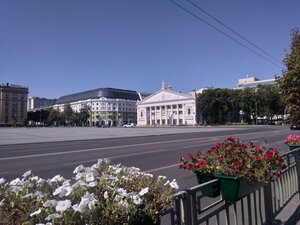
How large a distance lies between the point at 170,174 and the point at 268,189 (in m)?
5.41

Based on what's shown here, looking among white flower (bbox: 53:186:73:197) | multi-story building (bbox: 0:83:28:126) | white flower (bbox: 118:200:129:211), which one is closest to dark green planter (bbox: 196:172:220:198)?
white flower (bbox: 118:200:129:211)

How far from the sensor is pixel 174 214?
2422 millimetres

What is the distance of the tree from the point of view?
320 inches

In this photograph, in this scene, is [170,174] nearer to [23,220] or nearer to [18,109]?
[23,220]

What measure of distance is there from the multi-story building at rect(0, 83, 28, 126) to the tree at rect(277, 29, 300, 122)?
144698 mm

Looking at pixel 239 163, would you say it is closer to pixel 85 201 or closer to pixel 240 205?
pixel 240 205

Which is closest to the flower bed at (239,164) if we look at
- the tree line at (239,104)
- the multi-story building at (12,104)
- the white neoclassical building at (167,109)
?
the tree line at (239,104)

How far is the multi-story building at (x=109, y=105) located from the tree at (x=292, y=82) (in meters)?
150

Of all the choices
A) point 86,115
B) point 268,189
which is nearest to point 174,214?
point 268,189

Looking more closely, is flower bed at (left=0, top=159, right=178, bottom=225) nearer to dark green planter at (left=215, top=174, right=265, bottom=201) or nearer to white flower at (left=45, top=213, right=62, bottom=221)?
white flower at (left=45, top=213, right=62, bottom=221)

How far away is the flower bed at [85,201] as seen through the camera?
1.72 metres

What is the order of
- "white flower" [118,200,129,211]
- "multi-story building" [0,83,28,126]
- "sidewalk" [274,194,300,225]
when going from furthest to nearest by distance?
"multi-story building" [0,83,28,126], "sidewalk" [274,194,300,225], "white flower" [118,200,129,211]

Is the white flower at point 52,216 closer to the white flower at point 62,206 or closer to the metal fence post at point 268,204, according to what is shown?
the white flower at point 62,206

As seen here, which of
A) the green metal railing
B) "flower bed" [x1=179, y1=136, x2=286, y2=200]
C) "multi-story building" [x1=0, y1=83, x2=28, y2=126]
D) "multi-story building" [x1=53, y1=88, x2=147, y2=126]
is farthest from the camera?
"multi-story building" [x1=53, y1=88, x2=147, y2=126]
